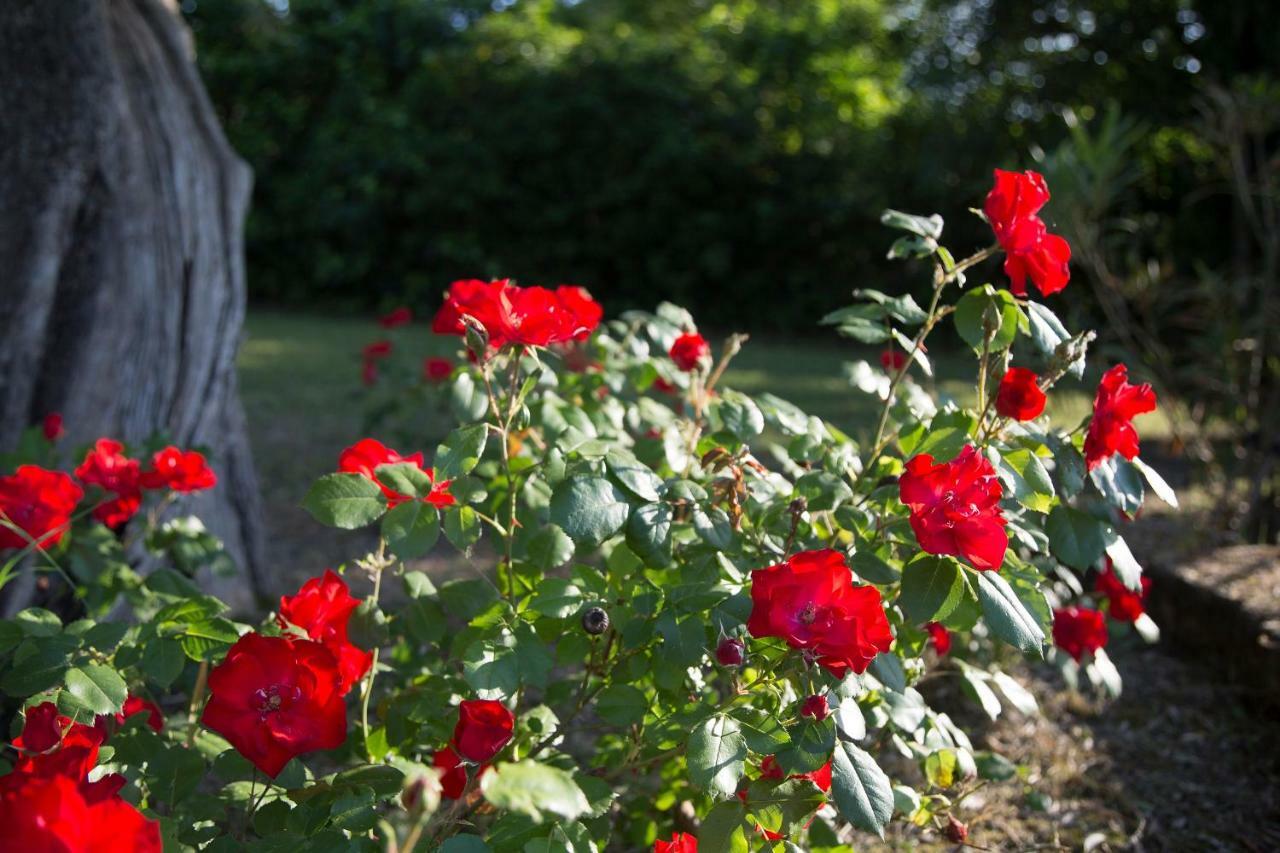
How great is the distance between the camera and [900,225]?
137cm

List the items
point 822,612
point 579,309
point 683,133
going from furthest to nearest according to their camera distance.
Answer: point 683,133 → point 579,309 → point 822,612

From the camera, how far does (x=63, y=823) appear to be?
2.43ft

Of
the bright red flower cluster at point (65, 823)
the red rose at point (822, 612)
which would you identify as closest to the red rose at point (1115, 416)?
the red rose at point (822, 612)

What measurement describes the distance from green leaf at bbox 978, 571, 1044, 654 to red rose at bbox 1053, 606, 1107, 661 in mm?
757

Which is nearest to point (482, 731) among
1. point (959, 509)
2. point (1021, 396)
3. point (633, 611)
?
point (633, 611)

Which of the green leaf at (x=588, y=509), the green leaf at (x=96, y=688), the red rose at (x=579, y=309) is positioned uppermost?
the red rose at (x=579, y=309)

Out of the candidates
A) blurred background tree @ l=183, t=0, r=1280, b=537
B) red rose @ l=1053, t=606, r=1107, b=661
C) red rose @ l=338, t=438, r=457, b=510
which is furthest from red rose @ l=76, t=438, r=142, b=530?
blurred background tree @ l=183, t=0, r=1280, b=537

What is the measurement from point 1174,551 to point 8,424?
2993 millimetres

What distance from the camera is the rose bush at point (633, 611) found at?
3.53ft

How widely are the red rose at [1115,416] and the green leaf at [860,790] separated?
0.42 metres

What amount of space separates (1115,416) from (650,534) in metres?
0.52

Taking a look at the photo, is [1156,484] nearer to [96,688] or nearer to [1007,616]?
[1007,616]

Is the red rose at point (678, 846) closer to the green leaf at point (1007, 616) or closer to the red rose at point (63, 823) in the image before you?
the green leaf at point (1007, 616)

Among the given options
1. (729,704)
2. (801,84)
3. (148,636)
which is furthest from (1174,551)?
(801,84)
